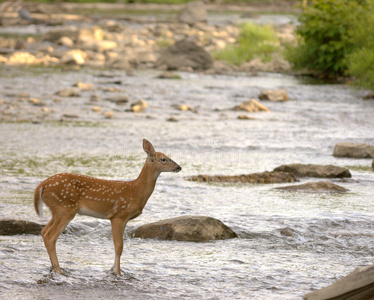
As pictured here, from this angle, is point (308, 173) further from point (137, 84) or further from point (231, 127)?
point (137, 84)

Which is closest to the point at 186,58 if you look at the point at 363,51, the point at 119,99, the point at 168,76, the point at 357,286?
the point at 168,76

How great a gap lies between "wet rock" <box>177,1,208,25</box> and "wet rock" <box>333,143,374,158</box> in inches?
1952

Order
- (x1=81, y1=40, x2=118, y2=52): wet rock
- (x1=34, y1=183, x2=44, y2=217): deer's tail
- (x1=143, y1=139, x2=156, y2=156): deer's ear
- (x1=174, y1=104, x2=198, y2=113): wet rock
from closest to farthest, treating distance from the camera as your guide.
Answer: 1. (x1=34, y1=183, x2=44, y2=217): deer's tail
2. (x1=143, y1=139, x2=156, y2=156): deer's ear
3. (x1=174, y1=104, x2=198, y2=113): wet rock
4. (x1=81, y1=40, x2=118, y2=52): wet rock

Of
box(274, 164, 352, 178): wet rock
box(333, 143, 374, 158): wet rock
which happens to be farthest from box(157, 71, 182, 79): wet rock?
box(274, 164, 352, 178): wet rock

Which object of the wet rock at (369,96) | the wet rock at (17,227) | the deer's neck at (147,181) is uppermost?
the deer's neck at (147,181)

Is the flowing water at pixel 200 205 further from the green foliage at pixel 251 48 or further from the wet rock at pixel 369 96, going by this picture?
the green foliage at pixel 251 48

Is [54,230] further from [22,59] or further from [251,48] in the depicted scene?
[251,48]

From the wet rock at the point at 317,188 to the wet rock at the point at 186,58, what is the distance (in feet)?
80.3

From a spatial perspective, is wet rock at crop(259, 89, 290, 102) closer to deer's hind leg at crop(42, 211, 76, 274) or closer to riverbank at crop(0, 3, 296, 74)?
riverbank at crop(0, 3, 296, 74)

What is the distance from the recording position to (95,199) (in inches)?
297

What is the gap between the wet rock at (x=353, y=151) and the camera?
16.0 m

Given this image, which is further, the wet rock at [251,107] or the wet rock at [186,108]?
the wet rock at [251,107]

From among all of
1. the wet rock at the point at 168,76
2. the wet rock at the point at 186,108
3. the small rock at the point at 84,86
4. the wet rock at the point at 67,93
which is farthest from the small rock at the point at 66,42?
the wet rock at the point at 186,108

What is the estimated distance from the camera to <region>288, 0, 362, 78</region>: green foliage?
3303 centimetres
